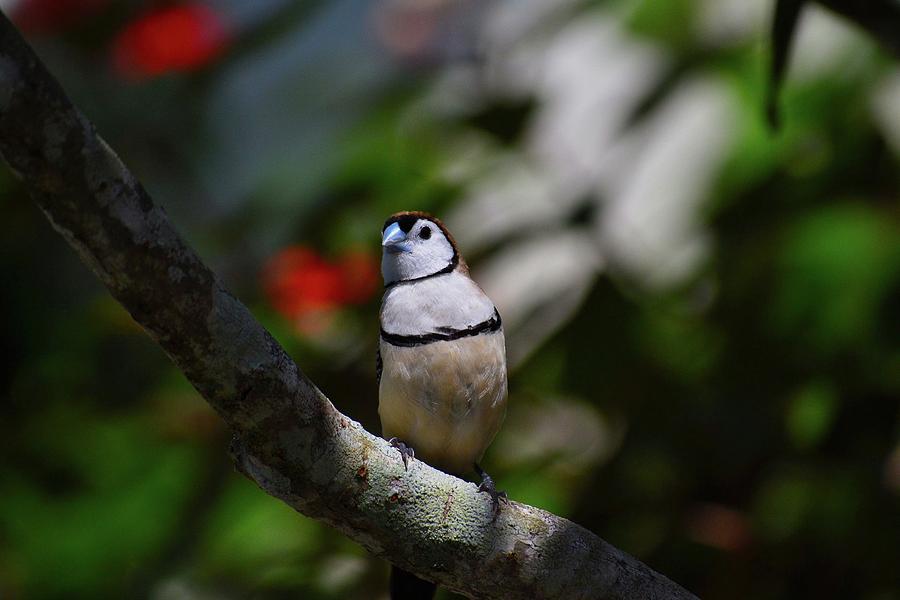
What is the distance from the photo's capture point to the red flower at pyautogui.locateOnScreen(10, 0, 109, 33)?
125 inches

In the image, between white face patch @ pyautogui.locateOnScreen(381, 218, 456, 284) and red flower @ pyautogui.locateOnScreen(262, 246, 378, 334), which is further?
red flower @ pyautogui.locateOnScreen(262, 246, 378, 334)

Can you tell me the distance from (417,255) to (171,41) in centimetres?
144

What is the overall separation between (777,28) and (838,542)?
1119 mm

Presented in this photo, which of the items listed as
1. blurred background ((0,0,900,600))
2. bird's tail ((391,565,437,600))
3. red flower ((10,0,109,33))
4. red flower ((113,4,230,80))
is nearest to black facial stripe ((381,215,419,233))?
blurred background ((0,0,900,600))

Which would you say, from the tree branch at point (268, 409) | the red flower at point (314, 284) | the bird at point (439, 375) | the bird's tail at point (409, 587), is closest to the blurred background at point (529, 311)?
the red flower at point (314, 284)

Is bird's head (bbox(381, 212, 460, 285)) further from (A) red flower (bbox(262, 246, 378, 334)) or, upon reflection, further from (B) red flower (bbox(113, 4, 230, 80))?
(B) red flower (bbox(113, 4, 230, 80))

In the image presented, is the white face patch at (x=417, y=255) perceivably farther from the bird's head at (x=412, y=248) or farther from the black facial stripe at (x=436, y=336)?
the black facial stripe at (x=436, y=336)

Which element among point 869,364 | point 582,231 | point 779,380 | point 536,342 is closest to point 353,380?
point 536,342

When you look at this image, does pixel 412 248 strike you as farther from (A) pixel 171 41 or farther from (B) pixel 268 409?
(A) pixel 171 41

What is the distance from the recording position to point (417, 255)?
2.20 metres

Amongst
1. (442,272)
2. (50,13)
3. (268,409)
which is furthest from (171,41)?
(268,409)

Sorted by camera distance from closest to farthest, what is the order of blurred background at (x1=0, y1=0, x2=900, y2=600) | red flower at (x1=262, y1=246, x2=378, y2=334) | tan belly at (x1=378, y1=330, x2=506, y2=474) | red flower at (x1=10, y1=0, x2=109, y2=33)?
tan belly at (x1=378, y1=330, x2=506, y2=474) < blurred background at (x1=0, y1=0, x2=900, y2=600) < red flower at (x1=262, y1=246, x2=378, y2=334) < red flower at (x1=10, y1=0, x2=109, y2=33)

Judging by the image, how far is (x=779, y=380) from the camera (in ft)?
8.21

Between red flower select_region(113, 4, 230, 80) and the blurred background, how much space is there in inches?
0.4
